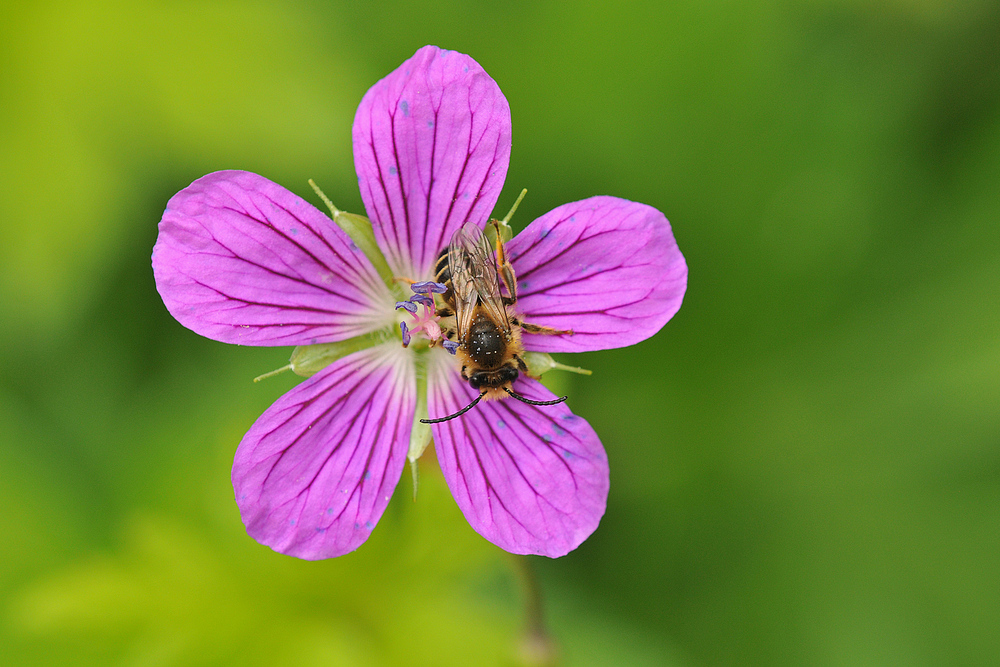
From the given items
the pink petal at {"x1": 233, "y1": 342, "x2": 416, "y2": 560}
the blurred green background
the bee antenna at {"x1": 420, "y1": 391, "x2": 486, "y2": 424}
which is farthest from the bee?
the blurred green background

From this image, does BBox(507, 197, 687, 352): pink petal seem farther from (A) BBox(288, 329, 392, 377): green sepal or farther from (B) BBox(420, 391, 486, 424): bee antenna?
(A) BBox(288, 329, 392, 377): green sepal

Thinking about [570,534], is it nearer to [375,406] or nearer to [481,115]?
[375,406]

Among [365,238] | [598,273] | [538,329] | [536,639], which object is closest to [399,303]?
[365,238]

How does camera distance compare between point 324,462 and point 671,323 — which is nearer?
point 324,462

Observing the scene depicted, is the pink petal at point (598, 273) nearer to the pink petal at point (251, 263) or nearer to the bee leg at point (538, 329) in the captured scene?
the bee leg at point (538, 329)

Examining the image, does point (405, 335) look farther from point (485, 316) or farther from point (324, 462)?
point (324, 462)

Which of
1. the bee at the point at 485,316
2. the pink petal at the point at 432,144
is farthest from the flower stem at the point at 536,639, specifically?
the pink petal at the point at 432,144

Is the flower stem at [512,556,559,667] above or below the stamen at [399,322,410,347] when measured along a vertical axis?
below

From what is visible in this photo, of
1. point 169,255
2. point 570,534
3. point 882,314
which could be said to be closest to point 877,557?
point 882,314
